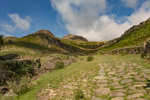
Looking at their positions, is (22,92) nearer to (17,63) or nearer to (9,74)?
(9,74)

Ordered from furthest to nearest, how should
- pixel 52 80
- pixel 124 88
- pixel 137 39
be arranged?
pixel 137 39, pixel 52 80, pixel 124 88

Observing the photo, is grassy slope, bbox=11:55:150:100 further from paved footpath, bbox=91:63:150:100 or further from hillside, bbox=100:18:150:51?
hillside, bbox=100:18:150:51

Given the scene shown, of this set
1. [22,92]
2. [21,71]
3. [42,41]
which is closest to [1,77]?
[21,71]

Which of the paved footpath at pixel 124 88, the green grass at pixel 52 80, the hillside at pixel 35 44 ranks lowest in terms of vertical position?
the green grass at pixel 52 80

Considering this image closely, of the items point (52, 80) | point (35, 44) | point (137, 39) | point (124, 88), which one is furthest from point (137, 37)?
point (35, 44)

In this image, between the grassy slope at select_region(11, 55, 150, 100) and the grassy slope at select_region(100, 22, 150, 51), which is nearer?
the grassy slope at select_region(11, 55, 150, 100)

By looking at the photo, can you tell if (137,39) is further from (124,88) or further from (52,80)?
(124,88)

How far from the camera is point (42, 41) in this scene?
56656mm

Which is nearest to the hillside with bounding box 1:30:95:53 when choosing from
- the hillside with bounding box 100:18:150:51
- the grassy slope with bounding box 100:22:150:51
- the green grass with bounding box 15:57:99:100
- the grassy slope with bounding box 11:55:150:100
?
the grassy slope with bounding box 11:55:150:100

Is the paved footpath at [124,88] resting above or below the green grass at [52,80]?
above

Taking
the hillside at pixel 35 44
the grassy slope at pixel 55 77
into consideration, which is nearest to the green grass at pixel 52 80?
the grassy slope at pixel 55 77

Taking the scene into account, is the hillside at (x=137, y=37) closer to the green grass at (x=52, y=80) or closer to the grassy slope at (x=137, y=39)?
the grassy slope at (x=137, y=39)

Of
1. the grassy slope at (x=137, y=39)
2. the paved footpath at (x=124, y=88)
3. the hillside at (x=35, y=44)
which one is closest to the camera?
the paved footpath at (x=124, y=88)

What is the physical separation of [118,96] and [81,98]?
1.23m
